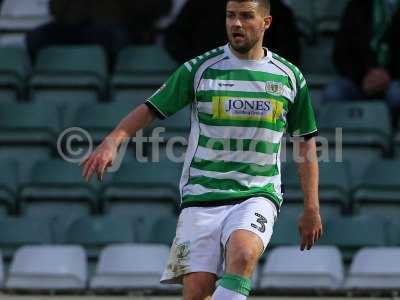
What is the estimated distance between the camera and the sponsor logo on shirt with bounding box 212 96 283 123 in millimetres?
7180

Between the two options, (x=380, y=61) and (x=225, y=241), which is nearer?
(x=225, y=241)

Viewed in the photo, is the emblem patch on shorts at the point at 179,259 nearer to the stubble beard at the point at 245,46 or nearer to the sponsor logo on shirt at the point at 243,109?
the sponsor logo on shirt at the point at 243,109

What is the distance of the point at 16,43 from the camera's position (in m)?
12.9

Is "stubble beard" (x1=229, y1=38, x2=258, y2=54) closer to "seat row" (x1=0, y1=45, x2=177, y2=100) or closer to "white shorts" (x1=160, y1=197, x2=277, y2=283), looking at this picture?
"white shorts" (x1=160, y1=197, x2=277, y2=283)

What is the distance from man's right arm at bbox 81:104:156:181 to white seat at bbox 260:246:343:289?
2809 mm

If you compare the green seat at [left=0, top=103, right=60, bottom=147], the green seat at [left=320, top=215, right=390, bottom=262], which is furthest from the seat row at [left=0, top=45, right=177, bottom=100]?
the green seat at [left=320, top=215, right=390, bottom=262]

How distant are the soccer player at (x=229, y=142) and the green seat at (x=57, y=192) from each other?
347 cm

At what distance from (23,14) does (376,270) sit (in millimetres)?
5002

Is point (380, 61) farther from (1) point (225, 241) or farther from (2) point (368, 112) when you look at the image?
(1) point (225, 241)

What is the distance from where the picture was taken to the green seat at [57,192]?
35.1 feet

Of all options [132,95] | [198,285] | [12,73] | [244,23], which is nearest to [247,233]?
[198,285]

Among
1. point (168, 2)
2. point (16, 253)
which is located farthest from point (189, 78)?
point (168, 2)

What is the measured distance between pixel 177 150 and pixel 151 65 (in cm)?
124

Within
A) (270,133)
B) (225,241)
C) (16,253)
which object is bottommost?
(16,253)
